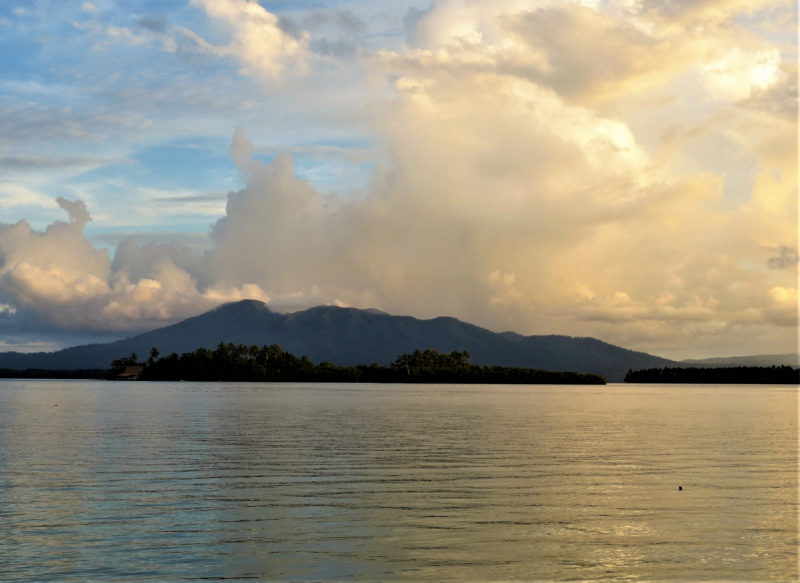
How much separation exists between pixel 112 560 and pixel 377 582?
8370 mm

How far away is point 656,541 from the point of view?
25531mm

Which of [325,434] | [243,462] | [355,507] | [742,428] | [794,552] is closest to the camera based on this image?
[794,552]

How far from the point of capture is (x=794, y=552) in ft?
81.3

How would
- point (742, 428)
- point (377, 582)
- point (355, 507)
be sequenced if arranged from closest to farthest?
1. point (377, 582)
2. point (355, 507)
3. point (742, 428)

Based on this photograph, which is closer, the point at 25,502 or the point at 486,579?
the point at 486,579

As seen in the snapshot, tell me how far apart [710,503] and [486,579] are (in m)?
15.7

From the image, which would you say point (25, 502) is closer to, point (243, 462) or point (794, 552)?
point (243, 462)

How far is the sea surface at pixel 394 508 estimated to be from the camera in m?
22.3

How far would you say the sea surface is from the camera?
22.3m

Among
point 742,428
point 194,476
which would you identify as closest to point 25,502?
point 194,476

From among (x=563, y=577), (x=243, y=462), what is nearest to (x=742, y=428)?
(x=243, y=462)

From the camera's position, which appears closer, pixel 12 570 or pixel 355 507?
pixel 12 570

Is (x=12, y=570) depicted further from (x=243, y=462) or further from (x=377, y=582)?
(x=243, y=462)

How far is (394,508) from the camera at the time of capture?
30.1 meters
